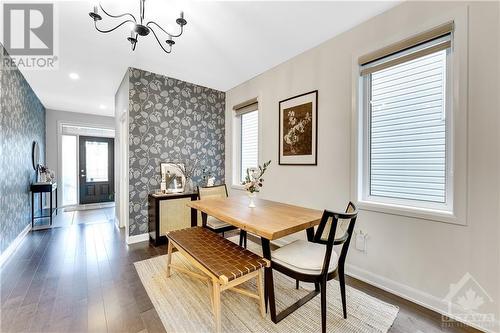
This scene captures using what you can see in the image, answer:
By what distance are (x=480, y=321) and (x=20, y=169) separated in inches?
227

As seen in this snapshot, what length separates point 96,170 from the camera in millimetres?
A: 6094

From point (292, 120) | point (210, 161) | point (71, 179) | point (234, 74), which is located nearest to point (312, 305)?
point (292, 120)

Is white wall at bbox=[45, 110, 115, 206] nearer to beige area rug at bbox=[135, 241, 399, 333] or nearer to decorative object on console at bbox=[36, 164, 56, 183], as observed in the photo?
decorative object on console at bbox=[36, 164, 56, 183]

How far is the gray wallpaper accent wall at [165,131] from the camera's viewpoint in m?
3.26

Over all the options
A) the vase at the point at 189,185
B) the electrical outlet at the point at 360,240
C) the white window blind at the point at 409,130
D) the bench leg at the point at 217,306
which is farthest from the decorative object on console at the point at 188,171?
the white window blind at the point at 409,130

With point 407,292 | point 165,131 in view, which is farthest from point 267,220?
point 165,131

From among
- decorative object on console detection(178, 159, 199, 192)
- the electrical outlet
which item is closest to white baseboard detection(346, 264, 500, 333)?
the electrical outlet

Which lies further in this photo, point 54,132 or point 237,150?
point 54,132

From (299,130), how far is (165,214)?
2.28 metres

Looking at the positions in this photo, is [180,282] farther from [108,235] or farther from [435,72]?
[435,72]

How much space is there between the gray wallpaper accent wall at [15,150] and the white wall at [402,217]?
11.6 feet

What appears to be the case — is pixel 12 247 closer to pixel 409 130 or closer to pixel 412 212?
pixel 412 212

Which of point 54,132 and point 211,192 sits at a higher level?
point 54,132

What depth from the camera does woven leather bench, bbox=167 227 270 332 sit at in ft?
4.89
